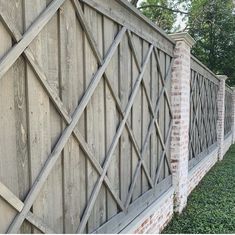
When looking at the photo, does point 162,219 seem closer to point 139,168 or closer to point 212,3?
point 139,168

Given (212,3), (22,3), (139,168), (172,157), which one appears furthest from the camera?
(212,3)

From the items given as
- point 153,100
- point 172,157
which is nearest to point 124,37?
point 153,100

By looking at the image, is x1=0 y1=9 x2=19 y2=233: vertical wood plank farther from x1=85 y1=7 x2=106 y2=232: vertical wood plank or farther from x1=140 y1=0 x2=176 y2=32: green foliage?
x1=140 y1=0 x2=176 y2=32: green foliage

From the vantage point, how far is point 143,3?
59.3 ft

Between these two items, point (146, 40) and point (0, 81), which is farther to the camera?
point (146, 40)

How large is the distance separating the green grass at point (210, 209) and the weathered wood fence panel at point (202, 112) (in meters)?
0.59

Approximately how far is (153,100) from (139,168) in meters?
0.95

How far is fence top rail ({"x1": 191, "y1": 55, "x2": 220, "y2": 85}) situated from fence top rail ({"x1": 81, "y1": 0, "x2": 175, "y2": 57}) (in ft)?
6.16

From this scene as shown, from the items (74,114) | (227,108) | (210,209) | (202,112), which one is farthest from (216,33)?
(74,114)

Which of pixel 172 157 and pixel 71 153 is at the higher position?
pixel 71 153

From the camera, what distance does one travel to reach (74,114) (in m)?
2.22

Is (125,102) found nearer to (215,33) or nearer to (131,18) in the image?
(131,18)

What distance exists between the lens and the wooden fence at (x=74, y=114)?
5.67ft

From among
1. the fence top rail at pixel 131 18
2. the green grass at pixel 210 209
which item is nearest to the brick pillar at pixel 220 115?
the green grass at pixel 210 209
